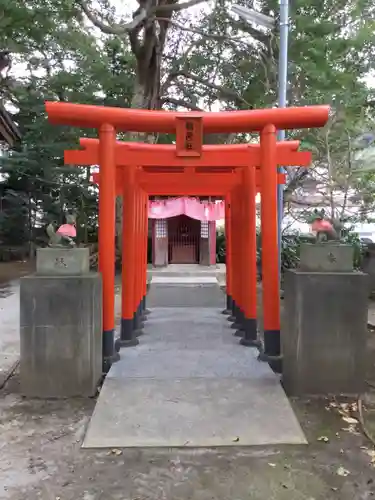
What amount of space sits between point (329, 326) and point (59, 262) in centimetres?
297

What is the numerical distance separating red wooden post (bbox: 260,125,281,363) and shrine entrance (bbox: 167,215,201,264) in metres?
12.2

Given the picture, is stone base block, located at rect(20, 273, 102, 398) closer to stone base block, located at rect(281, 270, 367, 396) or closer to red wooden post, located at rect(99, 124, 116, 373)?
red wooden post, located at rect(99, 124, 116, 373)

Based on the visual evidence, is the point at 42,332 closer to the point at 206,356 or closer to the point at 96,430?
the point at 96,430

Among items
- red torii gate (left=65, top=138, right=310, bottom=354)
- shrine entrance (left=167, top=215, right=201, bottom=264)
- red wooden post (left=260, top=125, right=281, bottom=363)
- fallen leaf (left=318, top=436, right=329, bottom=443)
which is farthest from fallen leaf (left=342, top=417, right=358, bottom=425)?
shrine entrance (left=167, top=215, right=201, bottom=264)

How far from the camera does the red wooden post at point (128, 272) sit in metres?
6.96

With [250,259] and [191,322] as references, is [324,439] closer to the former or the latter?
[250,259]

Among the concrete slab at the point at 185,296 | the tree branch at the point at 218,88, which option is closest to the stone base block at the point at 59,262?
the concrete slab at the point at 185,296

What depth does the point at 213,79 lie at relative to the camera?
15422 mm

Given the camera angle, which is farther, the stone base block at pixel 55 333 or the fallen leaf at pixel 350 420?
the stone base block at pixel 55 333

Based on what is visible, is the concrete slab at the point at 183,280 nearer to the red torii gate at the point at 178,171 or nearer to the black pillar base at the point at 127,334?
the red torii gate at the point at 178,171

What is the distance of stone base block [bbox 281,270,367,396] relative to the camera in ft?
16.1

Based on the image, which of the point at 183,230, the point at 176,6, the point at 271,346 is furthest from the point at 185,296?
the point at 176,6

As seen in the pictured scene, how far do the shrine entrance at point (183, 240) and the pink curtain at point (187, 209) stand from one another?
152cm

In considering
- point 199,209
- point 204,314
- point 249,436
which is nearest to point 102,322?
point 249,436
